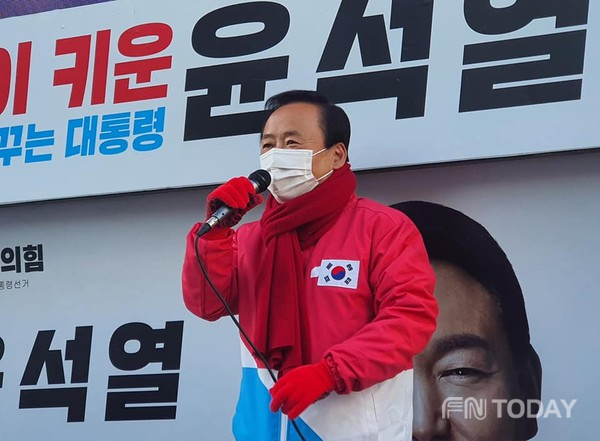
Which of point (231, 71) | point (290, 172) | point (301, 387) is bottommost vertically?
point (301, 387)

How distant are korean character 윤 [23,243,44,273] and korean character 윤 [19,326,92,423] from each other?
0.78 feet

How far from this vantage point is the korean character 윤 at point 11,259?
325 cm

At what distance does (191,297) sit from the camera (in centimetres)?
217

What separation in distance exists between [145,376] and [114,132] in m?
0.84

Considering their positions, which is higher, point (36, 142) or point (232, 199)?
point (36, 142)

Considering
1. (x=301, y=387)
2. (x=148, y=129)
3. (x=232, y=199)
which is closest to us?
(x=301, y=387)

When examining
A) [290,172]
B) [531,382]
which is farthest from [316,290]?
[531,382]

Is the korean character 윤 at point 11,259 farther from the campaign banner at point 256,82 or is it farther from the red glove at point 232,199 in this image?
the red glove at point 232,199

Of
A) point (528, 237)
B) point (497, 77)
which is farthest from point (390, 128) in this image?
point (528, 237)

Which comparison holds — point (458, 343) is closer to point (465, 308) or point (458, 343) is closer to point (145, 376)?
point (465, 308)

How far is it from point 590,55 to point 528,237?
1.80 feet

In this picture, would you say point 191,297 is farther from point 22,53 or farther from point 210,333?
point 22,53

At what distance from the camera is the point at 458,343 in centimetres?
262

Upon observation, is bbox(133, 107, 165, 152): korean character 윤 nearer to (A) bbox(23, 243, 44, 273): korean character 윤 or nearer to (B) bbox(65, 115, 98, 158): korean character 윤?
(B) bbox(65, 115, 98, 158): korean character 윤
